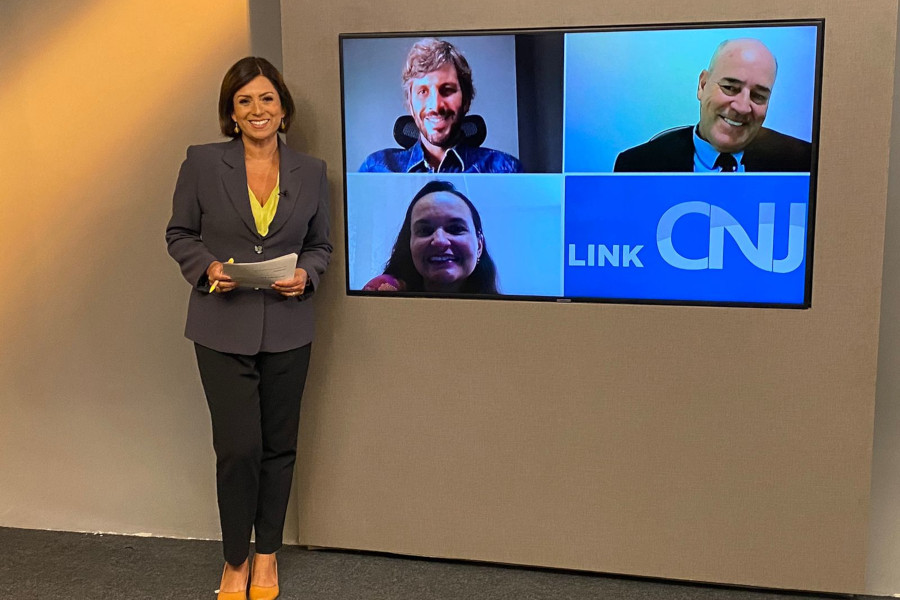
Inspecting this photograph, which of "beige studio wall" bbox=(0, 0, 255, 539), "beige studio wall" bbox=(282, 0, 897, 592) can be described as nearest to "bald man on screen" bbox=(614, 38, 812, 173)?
"beige studio wall" bbox=(282, 0, 897, 592)

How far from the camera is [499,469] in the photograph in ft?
10.6

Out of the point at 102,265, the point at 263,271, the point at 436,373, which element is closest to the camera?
the point at 263,271

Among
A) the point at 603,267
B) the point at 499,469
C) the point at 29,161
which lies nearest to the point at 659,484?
Answer: the point at 499,469

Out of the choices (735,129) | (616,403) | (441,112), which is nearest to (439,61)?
(441,112)

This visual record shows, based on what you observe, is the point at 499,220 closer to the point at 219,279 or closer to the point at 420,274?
the point at 420,274

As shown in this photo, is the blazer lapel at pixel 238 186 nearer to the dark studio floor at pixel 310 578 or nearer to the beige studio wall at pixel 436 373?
the beige studio wall at pixel 436 373

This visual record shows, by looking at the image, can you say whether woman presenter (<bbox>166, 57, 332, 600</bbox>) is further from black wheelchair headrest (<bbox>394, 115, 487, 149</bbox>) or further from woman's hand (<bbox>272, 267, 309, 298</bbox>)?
black wheelchair headrest (<bbox>394, 115, 487, 149</bbox>)

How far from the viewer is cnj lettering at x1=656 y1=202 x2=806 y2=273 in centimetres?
290

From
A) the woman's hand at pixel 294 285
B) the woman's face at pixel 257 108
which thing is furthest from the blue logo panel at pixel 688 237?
the woman's face at pixel 257 108

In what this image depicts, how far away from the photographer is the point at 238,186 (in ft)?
9.61

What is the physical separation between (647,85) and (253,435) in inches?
64.2

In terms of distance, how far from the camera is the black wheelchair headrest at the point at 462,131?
3055mm

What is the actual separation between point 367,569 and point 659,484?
104 cm

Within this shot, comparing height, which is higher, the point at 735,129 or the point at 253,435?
the point at 735,129
